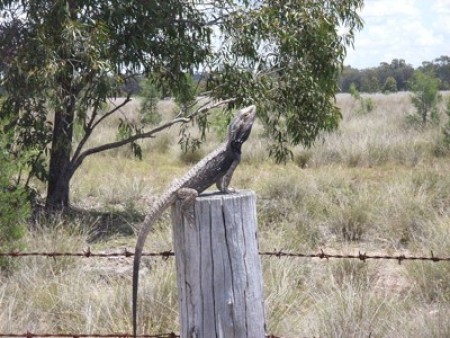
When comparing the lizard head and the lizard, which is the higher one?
the lizard head

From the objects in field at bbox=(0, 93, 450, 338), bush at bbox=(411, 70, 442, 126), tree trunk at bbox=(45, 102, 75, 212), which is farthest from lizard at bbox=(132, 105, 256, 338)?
bush at bbox=(411, 70, 442, 126)

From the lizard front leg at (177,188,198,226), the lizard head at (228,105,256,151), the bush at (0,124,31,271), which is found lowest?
the bush at (0,124,31,271)

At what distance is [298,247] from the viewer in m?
→ 7.91

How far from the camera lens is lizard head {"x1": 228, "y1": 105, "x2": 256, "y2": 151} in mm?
3539

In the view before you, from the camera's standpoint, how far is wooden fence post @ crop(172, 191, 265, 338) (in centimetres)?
300

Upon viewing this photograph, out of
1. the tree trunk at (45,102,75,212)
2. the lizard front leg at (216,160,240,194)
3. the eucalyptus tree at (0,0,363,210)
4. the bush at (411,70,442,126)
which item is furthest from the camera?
the bush at (411,70,442,126)

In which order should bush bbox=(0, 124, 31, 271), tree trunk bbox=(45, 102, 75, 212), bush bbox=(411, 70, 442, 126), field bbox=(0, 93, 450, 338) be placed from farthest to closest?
bush bbox=(411, 70, 442, 126) < tree trunk bbox=(45, 102, 75, 212) < bush bbox=(0, 124, 31, 271) < field bbox=(0, 93, 450, 338)

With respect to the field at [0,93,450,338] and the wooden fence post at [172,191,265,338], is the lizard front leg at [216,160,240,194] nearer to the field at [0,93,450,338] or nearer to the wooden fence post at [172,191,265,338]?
the wooden fence post at [172,191,265,338]

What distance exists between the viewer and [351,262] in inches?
278

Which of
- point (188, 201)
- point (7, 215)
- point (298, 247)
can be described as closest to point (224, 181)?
point (188, 201)

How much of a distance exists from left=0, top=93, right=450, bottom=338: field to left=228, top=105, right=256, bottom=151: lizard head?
2.01 metres

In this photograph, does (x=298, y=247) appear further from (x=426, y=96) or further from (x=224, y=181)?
(x=426, y=96)

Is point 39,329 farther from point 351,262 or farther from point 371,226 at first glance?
point 371,226

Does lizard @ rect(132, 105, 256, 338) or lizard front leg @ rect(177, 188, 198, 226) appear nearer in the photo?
lizard front leg @ rect(177, 188, 198, 226)
